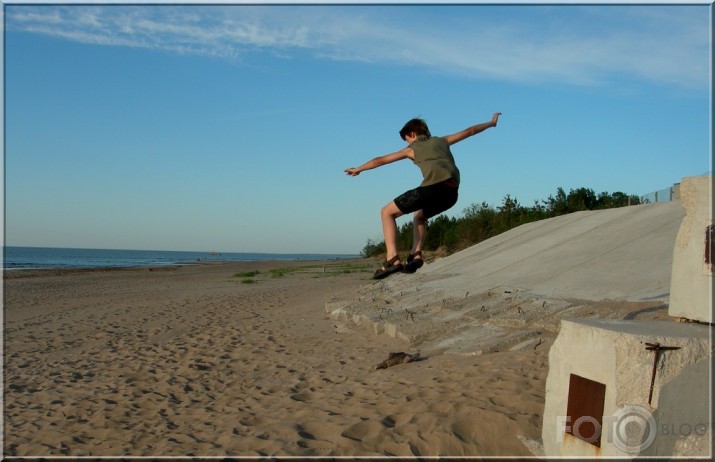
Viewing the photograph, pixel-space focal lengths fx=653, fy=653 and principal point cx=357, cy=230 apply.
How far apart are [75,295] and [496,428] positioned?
73.1 ft

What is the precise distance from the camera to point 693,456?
4.39m

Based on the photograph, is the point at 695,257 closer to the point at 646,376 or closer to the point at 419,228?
the point at 646,376

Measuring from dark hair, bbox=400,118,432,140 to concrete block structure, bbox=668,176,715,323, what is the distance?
2367 mm

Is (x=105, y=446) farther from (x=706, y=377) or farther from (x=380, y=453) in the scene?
(x=706, y=377)

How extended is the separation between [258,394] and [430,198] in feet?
12.4

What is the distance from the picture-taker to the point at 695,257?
518cm

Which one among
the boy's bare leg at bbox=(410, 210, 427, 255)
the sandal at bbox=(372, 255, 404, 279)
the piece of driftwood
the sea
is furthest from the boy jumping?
the sea

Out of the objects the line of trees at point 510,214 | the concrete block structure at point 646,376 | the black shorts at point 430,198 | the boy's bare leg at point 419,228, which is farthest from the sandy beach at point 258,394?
the line of trees at point 510,214

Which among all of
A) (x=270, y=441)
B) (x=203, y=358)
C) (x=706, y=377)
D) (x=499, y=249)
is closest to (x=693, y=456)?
(x=706, y=377)

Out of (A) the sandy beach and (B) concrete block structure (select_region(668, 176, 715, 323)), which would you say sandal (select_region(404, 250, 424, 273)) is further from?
(B) concrete block structure (select_region(668, 176, 715, 323))

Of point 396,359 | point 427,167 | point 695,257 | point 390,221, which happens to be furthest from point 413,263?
point 695,257

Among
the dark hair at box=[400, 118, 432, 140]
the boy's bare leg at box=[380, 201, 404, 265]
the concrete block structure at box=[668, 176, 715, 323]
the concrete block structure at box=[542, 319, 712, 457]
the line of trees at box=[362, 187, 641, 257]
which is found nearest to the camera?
the concrete block structure at box=[542, 319, 712, 457]

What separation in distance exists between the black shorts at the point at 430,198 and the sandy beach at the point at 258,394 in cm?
197

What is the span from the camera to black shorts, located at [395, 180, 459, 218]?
636cm
